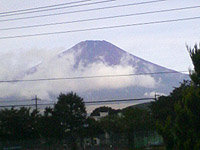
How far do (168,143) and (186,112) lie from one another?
1421 millimetres

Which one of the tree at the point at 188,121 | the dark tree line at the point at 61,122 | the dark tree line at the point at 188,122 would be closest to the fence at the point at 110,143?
the dark tree line at the point at 61,122

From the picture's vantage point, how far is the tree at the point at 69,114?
54312mm

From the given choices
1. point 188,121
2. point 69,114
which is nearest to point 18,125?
point 69,114

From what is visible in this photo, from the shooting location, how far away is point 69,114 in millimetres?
55812

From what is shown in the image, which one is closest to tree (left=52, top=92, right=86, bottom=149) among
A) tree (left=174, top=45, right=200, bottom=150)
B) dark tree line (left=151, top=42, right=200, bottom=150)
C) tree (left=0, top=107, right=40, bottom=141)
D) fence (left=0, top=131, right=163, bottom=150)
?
tree (left=0, top=107, right=40, bottom=141)

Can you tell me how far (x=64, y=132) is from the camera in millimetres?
53719

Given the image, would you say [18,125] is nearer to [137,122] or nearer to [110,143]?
[110,143]

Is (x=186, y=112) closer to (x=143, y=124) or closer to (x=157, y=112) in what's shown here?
(x=157, y=112)

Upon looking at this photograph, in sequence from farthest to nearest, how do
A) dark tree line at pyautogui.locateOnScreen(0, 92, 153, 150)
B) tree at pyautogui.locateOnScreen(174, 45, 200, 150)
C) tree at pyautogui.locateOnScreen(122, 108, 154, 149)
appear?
tree at pyautogui.locateOnScreen(122, 108, 154, 149)
dark tree line at pyautogui.locateOnScreen(0, 92, 153, 150)
tree at pyautogui.locateOnScreen(174, 45, 200, 150)

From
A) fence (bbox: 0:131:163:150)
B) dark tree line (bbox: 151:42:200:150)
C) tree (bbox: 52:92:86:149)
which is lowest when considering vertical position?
fence (bbox: 0:131:163:150)

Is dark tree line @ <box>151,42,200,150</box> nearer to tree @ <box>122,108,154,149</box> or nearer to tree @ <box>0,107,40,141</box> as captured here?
tree @ <box>0,107,40,141</box>

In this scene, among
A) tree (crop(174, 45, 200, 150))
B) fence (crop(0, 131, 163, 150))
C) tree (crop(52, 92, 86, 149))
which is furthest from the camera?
tree (crop(52, 92, 86, 149))

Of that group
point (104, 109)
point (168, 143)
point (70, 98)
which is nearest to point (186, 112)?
point (168, 143)

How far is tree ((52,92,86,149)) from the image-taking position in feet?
178
